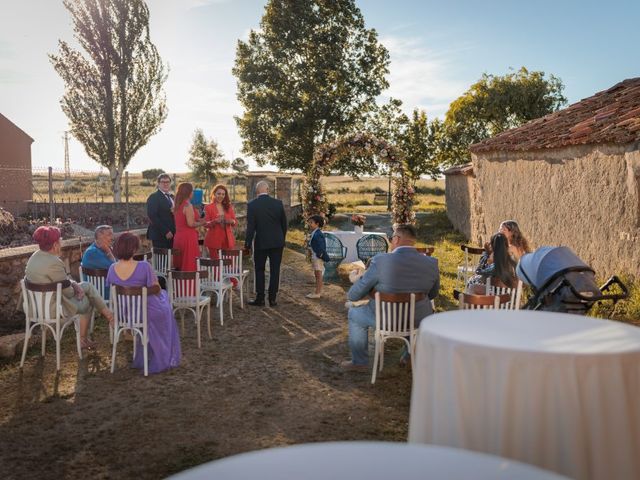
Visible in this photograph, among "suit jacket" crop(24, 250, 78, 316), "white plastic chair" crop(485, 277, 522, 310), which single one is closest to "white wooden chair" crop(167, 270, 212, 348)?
"suit jacket" crop(24, 250, 78, 316)

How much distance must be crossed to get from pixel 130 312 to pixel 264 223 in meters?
3.49

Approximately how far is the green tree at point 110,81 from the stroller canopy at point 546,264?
25.7 meters

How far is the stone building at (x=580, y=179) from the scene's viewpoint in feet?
28.8

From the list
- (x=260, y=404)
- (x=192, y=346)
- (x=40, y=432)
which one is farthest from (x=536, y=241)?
(x=40, y=432)

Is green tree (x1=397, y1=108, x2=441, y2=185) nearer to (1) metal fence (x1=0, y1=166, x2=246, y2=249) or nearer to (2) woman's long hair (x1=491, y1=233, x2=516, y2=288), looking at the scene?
(1) metal fence (x1=0, y1=166, x2=246, y2=249)

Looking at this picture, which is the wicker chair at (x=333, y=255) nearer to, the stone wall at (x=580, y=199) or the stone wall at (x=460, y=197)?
the stone wall at (x=580, y=199)

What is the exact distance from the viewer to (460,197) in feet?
74.4

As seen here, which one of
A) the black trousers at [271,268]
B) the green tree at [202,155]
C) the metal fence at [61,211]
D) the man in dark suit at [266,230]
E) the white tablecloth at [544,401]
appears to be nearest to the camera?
the white tablecloth at [544,401]

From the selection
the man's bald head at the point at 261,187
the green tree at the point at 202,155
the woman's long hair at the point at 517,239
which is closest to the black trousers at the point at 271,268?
the man's bald head at the point at 261,187

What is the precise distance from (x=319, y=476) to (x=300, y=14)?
33509mm

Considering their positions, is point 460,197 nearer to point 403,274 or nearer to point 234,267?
point 234,267

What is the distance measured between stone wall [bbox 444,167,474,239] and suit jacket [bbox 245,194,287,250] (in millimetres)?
11268

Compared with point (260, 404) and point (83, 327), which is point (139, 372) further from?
point (260, 404)

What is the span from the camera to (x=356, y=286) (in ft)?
20.9
